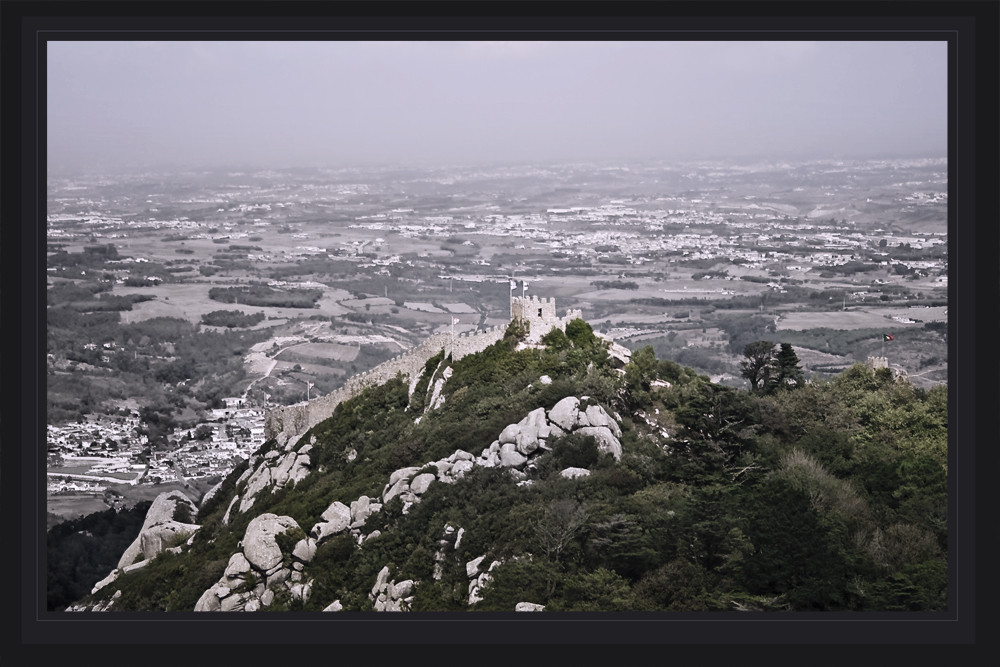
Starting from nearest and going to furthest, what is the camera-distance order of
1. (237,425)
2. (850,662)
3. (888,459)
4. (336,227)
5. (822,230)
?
(850,662) < (822,230) < (888,459) < (237,425) < (336,227)

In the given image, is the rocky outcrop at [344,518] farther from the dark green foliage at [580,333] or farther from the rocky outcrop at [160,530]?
the dark green foliage at [580,333]

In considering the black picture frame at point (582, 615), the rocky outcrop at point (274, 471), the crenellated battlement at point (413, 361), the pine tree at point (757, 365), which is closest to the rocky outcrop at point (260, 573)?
the black picture frame at point (582, 615)

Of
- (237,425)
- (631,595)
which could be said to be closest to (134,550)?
(237,425)

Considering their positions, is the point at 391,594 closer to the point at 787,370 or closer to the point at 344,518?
the point at 344,518

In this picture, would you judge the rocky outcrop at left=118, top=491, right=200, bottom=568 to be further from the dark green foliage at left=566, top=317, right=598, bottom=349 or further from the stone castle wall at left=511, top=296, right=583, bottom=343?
the dark green foliage at left=566, top=317, right=598, bottom=349

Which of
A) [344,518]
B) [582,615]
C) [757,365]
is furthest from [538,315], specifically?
[582,615]

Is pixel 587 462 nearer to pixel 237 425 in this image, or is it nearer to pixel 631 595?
pixel 631 595

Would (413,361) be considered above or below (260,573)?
above

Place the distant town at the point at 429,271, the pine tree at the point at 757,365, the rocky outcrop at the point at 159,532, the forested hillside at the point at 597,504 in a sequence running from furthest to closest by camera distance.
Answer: the pine tree at the point at 757,365, the rocky outcrop at the point at 159,532, the distant town at the point at 429,271, the forested hillside at the point at 597,504

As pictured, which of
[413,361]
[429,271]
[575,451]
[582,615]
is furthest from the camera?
[429,271]
